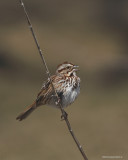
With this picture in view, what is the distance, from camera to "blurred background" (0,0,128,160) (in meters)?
10.5

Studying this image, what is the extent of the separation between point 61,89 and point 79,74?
7.37 metres

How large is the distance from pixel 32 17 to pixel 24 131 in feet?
17.0

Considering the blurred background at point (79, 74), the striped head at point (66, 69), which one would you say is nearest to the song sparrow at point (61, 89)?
the striped head at point (66, 69)

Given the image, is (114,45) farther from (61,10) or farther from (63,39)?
(61,10)

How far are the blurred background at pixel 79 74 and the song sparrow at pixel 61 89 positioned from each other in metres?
4.42

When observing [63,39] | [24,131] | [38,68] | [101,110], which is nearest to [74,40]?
[63,39]

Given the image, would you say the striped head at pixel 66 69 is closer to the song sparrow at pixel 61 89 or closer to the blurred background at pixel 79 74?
the song sparrow at pixel 61 89

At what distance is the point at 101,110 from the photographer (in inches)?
469

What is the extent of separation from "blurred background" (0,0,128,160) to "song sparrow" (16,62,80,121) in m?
4.42

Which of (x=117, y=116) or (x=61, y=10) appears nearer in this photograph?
(x=117, y=116)

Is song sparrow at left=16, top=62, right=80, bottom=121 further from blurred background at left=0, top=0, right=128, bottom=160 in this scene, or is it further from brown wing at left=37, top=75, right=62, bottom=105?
blurred background at left=0, top=0, right=128, bottom=160

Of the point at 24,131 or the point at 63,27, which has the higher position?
the point at 63,27

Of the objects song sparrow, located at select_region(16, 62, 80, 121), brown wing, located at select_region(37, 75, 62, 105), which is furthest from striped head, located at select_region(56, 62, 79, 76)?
brown wing, located at select_region(37, 75, 62, 105)

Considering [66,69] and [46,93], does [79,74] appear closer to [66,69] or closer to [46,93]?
[66,69]
